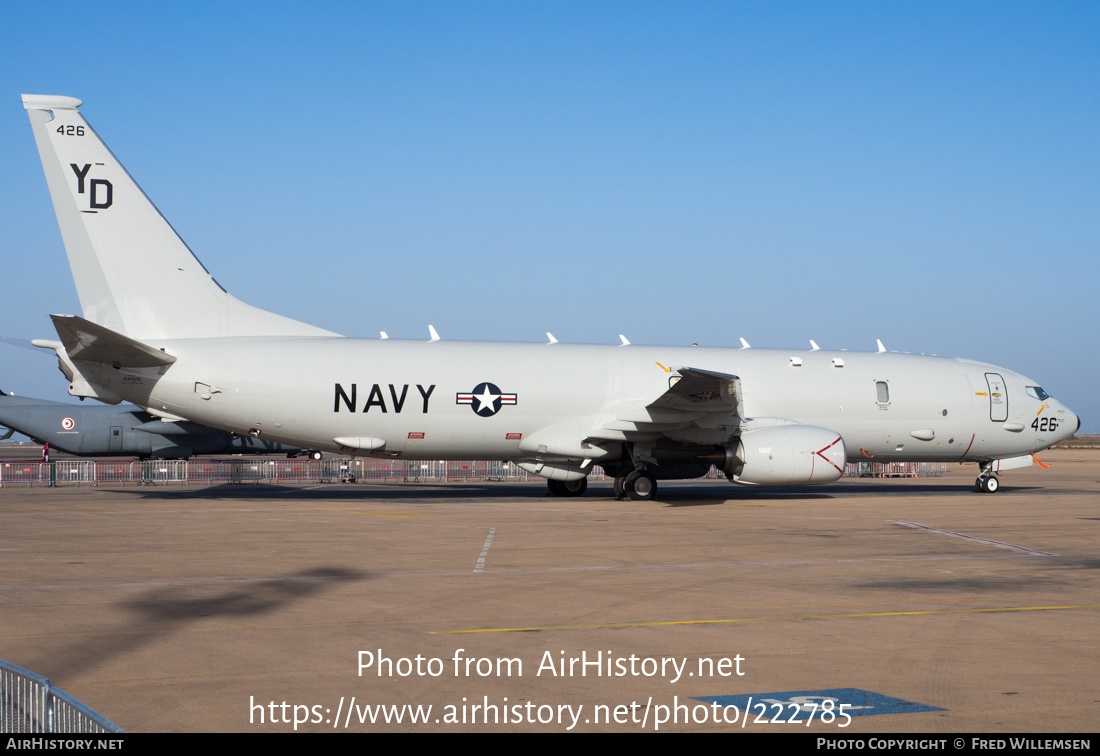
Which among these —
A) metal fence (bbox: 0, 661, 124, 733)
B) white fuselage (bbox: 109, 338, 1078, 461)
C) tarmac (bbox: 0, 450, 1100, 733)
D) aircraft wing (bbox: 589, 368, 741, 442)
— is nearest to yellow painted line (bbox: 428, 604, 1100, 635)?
tarmac (bbox: 0, 450, 1100, 733)

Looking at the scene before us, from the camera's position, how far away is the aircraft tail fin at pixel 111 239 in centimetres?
2002

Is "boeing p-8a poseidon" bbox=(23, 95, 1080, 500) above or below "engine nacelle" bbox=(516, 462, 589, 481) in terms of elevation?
above

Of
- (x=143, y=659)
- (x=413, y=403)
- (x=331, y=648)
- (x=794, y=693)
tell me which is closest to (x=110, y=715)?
(x=143, y=659)

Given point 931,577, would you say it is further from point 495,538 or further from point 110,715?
point 110,715

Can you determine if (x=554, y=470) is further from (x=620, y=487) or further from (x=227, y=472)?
Result: (x=227, y=472)

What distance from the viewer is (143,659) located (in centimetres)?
669

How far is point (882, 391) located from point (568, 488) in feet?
29.0

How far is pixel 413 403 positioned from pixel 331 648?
48.0ft

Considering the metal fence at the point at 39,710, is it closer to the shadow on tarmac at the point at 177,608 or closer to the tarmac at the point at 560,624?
the tarmac at the point at 560,624

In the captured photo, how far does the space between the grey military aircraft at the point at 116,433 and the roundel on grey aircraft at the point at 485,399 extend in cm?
2103

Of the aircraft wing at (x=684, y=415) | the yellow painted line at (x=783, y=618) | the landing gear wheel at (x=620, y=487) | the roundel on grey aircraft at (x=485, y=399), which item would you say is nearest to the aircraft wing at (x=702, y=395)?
the aircraft wing at (x=684, y=415)

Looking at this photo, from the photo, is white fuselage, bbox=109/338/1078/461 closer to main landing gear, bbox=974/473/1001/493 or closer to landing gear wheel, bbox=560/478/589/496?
main landing gear, bbox=974/473/1001/493

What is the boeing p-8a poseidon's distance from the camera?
66.1ft

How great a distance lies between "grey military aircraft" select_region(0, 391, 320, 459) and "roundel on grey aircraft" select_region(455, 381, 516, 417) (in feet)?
69.0
